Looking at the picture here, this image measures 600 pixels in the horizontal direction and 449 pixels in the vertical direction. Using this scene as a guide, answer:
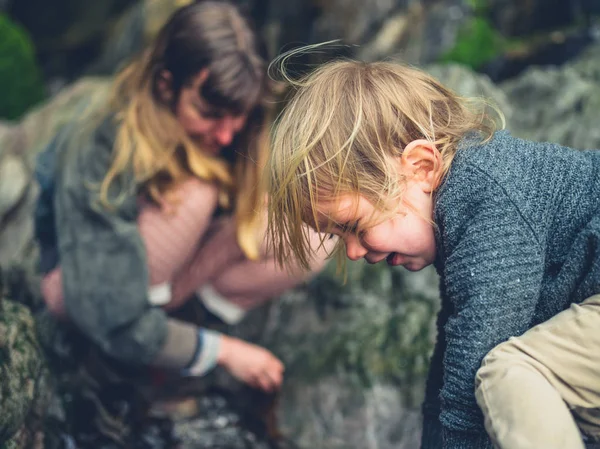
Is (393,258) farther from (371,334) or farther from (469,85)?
(469,85)

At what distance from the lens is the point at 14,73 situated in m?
5.76

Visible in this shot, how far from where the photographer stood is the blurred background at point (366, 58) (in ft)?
10.0

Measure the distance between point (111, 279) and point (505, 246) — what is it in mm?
1747

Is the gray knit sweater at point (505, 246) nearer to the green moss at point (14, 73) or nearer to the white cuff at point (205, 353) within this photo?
the white cuff at point (205, 353)

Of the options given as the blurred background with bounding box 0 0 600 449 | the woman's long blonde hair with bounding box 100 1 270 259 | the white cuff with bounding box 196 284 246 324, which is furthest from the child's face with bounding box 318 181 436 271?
the white cuff with bounding box 196 284 246 324

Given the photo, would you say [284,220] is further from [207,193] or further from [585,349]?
[207,193]

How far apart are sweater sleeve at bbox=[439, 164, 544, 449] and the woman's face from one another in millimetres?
1357

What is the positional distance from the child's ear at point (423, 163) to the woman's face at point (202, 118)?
1.21m

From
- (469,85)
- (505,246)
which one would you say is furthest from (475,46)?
(505,246)

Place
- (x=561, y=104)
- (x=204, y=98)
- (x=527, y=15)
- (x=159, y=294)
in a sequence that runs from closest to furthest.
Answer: (x=204, y=98) → (x=159, y=294) → (x=561, y=104) → (x=527, y=15)

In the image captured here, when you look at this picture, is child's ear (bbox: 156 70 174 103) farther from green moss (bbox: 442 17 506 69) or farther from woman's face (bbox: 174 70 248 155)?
green moss (bbox: 442 17 506 69)

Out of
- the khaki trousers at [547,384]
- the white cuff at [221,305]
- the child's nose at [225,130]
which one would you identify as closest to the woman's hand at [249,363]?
the white cuff at [221,305]

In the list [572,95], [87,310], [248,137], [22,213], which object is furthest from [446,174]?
[22,213]

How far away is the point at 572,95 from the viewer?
402 centimetres
